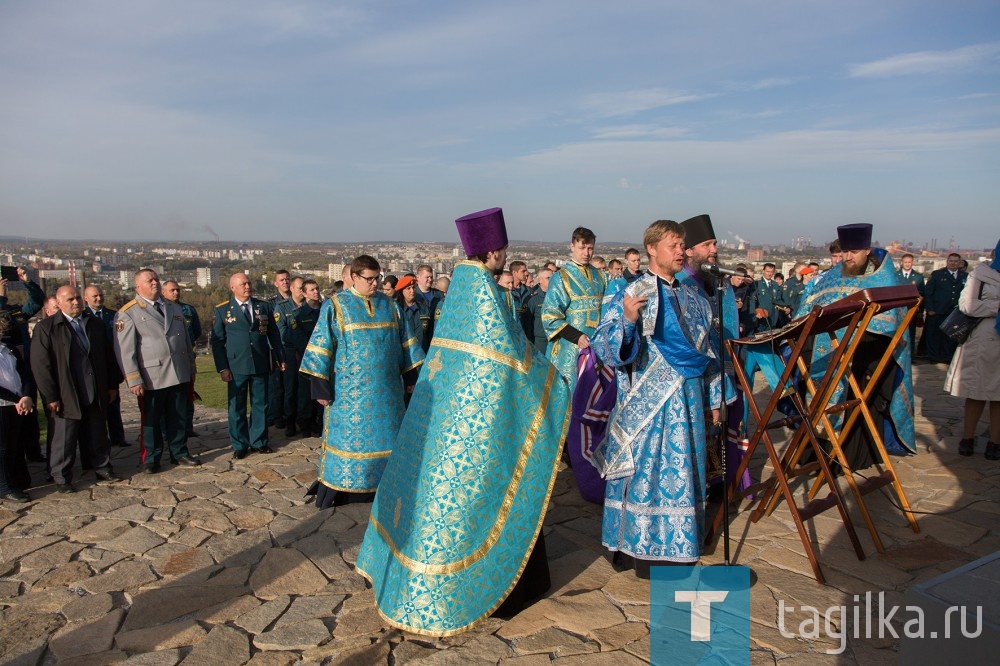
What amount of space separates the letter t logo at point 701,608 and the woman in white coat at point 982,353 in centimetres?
435

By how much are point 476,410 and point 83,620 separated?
2901 millimetres

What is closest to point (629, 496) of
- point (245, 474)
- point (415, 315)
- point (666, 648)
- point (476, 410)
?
point (666, 648)

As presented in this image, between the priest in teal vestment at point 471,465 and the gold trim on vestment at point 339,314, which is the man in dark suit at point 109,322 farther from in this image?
the priest in teal vestment at point 471,465

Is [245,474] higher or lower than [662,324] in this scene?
lower

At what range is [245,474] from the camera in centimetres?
728

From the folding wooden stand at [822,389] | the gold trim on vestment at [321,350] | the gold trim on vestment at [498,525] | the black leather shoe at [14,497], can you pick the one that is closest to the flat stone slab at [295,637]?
the gold trim on vestment at [498,525]

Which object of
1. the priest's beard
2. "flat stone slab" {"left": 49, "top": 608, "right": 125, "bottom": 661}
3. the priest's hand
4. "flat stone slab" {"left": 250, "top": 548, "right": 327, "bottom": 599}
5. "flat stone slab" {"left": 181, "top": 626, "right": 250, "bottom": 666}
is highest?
the priest's beard

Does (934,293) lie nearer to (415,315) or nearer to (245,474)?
(415,315)

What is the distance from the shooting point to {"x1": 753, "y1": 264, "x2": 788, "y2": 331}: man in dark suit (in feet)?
47.3

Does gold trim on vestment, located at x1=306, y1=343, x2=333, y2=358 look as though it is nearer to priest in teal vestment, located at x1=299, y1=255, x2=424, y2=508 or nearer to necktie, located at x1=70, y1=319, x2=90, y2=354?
priest in teal vestment, located at x1=299, y1=255, x2=424, y2=508

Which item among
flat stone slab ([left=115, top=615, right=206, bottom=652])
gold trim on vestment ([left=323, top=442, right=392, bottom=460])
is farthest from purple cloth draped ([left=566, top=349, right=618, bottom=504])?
flat stone slab ([left=115, top=615, right=206, bottom=652])

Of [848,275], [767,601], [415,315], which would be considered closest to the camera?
[767,601]

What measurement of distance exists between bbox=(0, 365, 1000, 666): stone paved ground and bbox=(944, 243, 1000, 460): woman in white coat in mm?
588

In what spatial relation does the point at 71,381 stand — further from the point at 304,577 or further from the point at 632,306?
the point at 632,306
